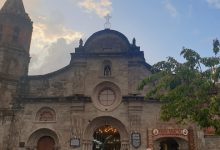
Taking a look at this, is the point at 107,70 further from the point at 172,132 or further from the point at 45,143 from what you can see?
the point at 45,143

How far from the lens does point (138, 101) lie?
906 inches

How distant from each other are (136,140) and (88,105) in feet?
14.5

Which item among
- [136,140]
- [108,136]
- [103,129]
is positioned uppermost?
[103,129]

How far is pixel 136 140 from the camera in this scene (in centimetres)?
2212

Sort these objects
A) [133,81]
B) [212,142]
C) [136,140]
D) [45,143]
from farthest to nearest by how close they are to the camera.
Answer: [133,81] < [45,143] < [212,142] < [136,140]

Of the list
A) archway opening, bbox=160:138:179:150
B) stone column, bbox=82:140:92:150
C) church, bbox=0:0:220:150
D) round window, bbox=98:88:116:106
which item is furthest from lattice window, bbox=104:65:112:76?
archway opening, bbox=160:138:179:150

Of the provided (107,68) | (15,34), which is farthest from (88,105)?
(15,34)

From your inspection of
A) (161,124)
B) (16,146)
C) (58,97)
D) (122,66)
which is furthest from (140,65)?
(16,146)

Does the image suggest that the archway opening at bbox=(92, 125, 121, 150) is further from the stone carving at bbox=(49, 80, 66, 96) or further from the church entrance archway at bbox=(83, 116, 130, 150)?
the stone carving at bbox=(49, 80, 66, 96)

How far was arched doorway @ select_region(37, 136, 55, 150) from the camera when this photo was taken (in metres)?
23.2

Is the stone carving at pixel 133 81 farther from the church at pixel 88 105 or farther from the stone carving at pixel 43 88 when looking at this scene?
the stone carving at pixel 43 88

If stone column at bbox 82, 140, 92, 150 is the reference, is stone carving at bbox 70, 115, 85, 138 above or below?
above

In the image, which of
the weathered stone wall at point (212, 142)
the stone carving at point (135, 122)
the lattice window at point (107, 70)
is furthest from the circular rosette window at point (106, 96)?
the weathered stone wall at point (212, 142)

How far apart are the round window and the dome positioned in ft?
10.7
